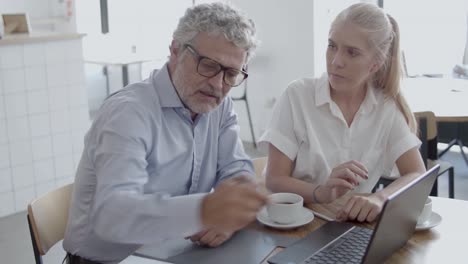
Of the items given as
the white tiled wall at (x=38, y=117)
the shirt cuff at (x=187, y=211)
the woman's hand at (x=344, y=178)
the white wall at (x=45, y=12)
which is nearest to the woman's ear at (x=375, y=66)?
the woman's hand at (x=344, y=178)

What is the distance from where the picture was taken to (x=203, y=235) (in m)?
1.43

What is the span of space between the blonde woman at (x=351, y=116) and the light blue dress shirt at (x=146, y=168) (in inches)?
7.3

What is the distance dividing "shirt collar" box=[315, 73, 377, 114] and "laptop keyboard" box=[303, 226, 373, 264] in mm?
607

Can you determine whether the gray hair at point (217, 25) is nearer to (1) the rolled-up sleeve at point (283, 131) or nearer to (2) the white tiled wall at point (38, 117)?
(1) the rolled-up sleeve at point (283, 131)

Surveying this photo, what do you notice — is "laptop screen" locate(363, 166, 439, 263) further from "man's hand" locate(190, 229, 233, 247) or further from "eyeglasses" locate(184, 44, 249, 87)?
"eyeglasses" locate(184, 44, 249, 87)

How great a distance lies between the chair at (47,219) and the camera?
1729 millimetres

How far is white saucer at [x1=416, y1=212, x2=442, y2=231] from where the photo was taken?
154cm

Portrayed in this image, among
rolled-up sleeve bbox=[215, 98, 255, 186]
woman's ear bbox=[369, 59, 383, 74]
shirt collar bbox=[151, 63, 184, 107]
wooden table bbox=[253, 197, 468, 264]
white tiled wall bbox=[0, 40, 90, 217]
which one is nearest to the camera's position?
wooden table bbox=[253, 197, 468, 264]

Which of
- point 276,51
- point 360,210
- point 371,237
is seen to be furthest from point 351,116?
point 276,51

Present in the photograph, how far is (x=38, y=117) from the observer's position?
3.94 metres

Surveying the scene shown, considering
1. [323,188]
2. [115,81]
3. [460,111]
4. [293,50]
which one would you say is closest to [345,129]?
[323,188]

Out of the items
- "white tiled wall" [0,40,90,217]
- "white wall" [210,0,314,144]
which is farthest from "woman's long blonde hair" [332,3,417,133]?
"white wall" [210,0,314,144]

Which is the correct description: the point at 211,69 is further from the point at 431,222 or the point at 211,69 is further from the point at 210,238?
the point at 431,222

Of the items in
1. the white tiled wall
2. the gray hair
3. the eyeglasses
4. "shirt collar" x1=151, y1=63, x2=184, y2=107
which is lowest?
the white tiled wall
